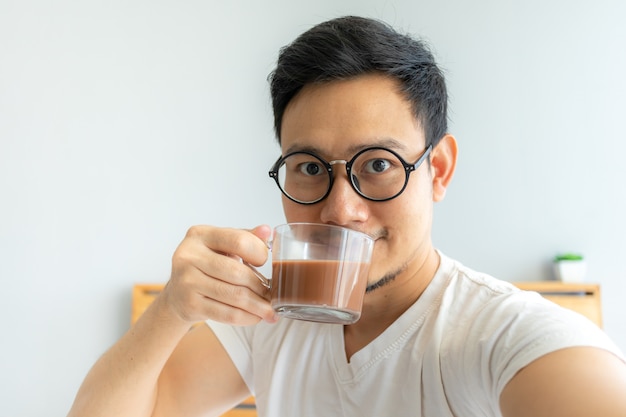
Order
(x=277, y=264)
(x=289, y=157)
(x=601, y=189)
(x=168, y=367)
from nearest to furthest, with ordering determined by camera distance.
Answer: (x=277, y=264)
(x=289, y=157)
(x=168, y=367)
(x=601, y=189)

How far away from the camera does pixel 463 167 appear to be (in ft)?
11.3

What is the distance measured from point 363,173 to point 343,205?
87 mm

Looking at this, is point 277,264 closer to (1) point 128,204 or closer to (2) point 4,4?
(1) point 128,204

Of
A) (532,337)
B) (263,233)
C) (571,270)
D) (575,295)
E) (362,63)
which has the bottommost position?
(575,295)

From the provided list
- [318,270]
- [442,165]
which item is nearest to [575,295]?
[442,165]

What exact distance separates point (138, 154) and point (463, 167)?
1867 mm

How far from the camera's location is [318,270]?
1011 mm

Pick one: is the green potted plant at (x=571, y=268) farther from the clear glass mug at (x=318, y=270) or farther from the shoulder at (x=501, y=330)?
the clear glass mug at (x=318, y=270)

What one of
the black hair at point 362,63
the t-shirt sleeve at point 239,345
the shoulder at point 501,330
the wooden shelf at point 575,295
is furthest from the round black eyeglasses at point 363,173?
the wooden shelf at point 575,295

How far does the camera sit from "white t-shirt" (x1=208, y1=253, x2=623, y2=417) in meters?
0.97

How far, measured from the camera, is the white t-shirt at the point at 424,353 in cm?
97

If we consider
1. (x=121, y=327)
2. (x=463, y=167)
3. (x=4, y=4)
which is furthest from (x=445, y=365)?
(x=4, y=4)

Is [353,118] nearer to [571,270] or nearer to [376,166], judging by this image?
[376,166]

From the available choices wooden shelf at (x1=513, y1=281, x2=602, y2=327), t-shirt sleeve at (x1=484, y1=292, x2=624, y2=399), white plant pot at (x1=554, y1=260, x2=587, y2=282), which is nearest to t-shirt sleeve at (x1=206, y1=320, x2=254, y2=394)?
t-shirt sleeve at (x1=484, y1=292, x2=624, y2=399)
